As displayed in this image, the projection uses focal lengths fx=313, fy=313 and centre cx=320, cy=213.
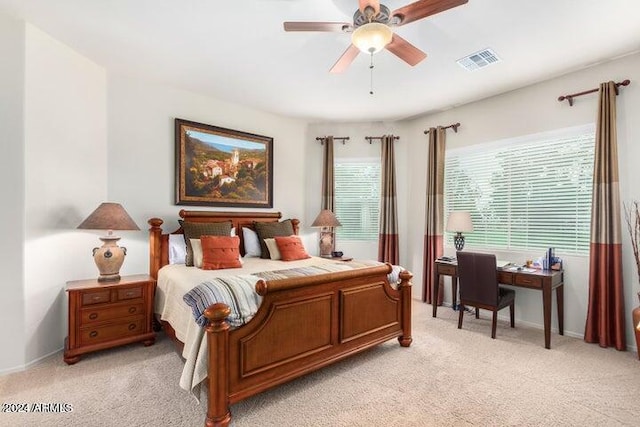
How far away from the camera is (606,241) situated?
3.07 metres

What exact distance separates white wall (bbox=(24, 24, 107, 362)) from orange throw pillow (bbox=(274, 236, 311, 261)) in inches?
77.3

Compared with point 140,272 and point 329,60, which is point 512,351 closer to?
point 329,60

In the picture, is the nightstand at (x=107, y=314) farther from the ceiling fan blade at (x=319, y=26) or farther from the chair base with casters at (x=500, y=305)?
the chair base with casters at (x=500, y=305)

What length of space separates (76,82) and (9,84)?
602 millimetres

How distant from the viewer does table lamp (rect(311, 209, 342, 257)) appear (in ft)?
15.1

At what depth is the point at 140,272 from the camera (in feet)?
11.8

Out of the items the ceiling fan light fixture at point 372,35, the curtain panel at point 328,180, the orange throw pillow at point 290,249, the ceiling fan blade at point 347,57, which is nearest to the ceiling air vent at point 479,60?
the ceiling fan blade at point 347,57

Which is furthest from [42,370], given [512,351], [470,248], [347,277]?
[470,248]

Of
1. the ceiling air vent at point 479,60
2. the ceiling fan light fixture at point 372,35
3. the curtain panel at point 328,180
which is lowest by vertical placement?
the curtain panel at point 328,180

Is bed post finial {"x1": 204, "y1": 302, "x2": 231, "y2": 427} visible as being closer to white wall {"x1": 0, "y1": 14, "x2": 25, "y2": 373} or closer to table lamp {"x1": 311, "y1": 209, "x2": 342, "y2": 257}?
white wall {"x1": 0, "y1": 14, "x2": 25, "y2": 373}

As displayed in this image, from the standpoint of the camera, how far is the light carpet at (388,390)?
1.99 m

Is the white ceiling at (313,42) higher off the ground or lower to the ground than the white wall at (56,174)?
higher

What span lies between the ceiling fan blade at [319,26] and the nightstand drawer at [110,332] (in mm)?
2912

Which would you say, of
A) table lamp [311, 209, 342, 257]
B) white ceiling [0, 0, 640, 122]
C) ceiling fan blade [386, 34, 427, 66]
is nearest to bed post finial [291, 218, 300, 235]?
table lamp [311, 209, 342, 257]
